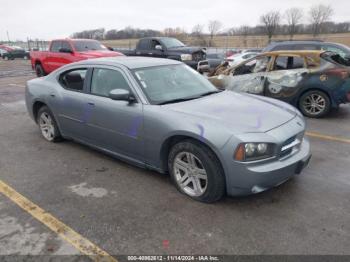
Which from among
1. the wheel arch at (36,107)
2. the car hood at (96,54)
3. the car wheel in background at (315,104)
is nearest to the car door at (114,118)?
the wheel arch at (36,107)

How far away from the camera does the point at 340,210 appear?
3.23 metres

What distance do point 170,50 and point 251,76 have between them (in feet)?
22.1

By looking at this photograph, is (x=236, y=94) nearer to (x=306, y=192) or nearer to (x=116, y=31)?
(x=306, y=192)

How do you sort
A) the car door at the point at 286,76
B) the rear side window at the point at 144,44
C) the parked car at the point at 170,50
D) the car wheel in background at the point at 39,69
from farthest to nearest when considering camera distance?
A: the rear side window at the point at 144,44 → the car wheel in background at the point at 39,69 → the parked car at the point at 170,50 → the car door at the point at 286,76

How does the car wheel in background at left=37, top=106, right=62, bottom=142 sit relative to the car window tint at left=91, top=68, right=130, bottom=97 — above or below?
below

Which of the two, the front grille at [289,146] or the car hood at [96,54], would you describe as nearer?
the front grille at [289,146]

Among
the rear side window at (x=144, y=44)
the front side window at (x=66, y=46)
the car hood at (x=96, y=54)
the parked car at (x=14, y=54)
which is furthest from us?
the parked car at (x=14, y=54)

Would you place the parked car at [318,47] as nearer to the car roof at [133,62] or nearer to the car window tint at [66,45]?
the car roof at [133,62]

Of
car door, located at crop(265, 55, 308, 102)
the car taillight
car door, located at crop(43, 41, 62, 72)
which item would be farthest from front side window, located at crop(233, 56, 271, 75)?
car door, located at crop(43, 41, 62, 72)

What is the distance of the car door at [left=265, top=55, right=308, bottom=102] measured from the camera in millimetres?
7021

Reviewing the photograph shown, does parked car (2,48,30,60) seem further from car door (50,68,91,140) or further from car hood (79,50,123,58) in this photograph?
car door (50,68,91,140)

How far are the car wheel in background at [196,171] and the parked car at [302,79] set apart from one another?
4673 mm

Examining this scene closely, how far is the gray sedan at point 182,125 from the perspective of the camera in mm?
3057

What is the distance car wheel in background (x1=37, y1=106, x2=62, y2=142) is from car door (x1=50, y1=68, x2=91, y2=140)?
26 cm
